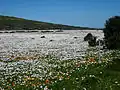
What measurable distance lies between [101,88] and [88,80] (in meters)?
1.25

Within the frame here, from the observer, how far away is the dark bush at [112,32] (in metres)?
39.7

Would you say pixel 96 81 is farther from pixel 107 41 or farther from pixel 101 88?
pixel 107 41

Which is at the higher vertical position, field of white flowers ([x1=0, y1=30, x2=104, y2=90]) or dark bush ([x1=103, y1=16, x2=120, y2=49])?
dark bush ([x1=103, y1=16, x2=120, y2=49])

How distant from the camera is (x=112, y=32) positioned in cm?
4231

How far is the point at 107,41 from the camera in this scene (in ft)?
137

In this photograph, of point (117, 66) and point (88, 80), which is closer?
point (88, 80)

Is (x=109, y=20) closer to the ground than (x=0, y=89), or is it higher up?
higher up

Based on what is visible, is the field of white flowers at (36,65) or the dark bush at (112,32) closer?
the field of white flowers at (36,65)

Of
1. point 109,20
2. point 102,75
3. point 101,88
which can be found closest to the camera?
point 101,88

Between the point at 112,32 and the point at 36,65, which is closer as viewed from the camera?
the point at 36,65

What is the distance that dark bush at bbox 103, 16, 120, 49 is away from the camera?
3969 centimetres

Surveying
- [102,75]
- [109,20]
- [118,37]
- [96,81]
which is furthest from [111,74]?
[109,20]

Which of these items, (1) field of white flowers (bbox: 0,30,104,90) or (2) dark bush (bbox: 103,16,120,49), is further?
(2) dark bush (bbox: 103,16,120,49)

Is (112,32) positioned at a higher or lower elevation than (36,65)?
higher
